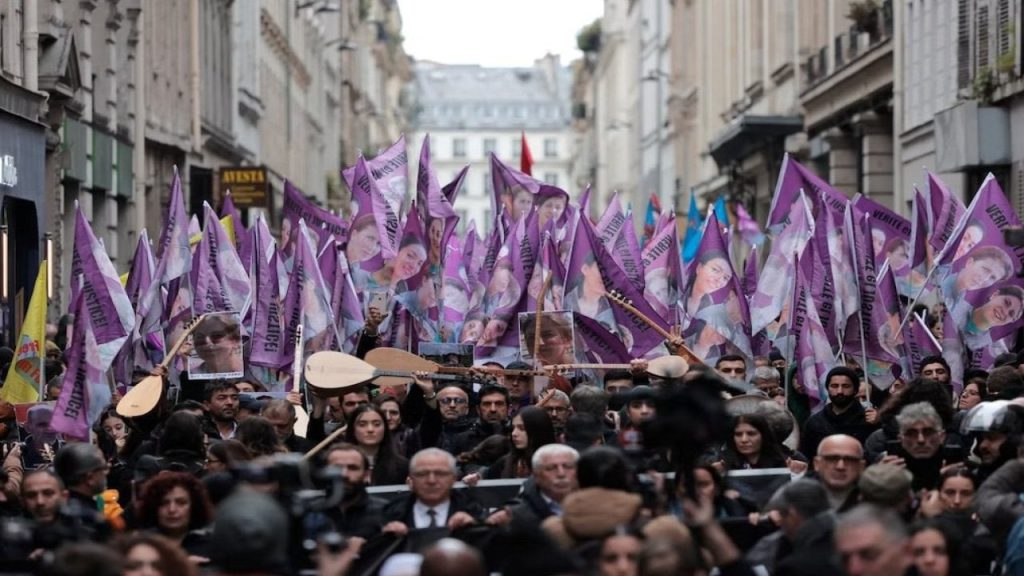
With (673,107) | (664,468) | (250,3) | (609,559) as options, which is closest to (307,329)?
(664,468)

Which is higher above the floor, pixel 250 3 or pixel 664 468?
pixel 250 3

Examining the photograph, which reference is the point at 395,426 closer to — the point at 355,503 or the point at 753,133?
the point at 355,503

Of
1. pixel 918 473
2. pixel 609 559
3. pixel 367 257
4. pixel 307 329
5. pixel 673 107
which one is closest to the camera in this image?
pixel 609 559

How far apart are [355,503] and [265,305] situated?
9016mm

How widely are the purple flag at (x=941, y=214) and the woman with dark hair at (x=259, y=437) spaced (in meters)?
9.31

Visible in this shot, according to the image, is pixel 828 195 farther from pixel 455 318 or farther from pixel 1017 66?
pixel 1017 66

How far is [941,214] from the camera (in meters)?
21.2

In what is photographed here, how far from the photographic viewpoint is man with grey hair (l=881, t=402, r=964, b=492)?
12648 millimetres

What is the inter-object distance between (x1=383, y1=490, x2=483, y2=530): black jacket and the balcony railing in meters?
27.8

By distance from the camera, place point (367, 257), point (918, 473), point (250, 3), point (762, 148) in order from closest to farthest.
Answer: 1. point (918, 473)
2. point (367, 257)
3. point (762, 148)
4. point (250, 3)

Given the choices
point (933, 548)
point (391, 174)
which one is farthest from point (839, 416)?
point (391, 174)

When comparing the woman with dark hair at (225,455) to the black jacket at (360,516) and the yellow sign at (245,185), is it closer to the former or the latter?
the black jacket at (360,516)

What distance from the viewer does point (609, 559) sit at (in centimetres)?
838

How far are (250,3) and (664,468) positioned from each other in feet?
153
